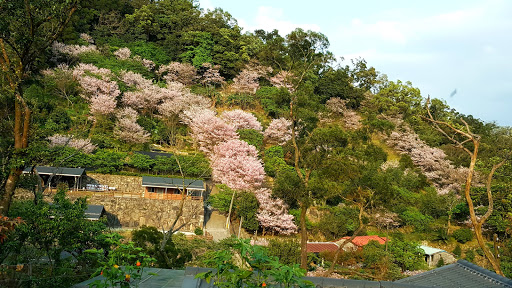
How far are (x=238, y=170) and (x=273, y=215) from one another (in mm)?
3155

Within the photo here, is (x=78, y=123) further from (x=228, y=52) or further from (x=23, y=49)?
(x=23, y=49)

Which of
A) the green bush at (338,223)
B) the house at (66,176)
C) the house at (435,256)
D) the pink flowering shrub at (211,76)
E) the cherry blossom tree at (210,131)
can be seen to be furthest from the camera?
the pink flowering shrub at (211,76)

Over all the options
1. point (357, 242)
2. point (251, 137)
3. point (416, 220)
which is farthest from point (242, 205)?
point (416, 220)

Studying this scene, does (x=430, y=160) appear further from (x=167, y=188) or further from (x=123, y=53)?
(x=123, y=53)

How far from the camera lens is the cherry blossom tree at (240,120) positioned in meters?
28.4

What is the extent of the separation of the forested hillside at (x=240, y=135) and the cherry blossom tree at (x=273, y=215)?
8 centimetres

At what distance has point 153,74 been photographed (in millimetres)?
34594

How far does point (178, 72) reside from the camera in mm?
35188

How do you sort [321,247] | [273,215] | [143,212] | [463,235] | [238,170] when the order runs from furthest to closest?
[463,235], [238,170], [273,215], [143,212], [321,247]

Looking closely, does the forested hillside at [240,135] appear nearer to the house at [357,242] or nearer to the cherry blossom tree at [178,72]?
the cherry blossom tree at [178,72]

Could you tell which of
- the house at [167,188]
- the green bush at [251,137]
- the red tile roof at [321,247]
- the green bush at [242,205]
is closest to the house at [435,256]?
the red tile roof at [321,247]

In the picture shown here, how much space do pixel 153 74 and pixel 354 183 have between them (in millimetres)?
24733

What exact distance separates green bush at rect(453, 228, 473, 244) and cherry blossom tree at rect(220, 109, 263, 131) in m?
14.3

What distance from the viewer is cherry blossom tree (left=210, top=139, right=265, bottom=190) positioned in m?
22.3
